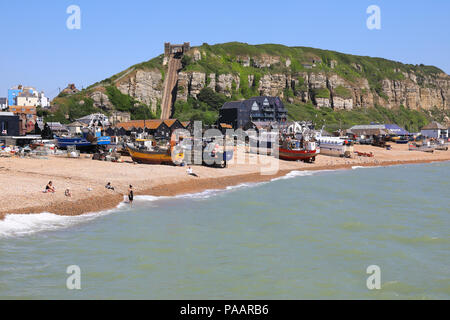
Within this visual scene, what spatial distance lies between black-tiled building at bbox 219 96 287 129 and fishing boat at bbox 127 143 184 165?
6153cm

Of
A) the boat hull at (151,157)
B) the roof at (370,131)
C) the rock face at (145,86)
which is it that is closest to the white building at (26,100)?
the rock face at (145,86)

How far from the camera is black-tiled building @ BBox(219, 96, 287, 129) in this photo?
116 metres

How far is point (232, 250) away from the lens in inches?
874

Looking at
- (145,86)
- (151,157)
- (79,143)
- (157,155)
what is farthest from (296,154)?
(145,86)

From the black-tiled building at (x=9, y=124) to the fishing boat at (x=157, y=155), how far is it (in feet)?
100

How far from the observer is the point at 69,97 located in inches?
4577

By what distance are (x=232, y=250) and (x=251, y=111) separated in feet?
325

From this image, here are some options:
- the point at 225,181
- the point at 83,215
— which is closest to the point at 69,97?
the point at 225,181

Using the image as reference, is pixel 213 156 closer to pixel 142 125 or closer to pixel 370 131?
pixel 142 125

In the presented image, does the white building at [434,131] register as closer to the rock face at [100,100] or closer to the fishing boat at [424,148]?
the fishing boat at [424,148]

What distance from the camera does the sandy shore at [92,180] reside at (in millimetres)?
28250

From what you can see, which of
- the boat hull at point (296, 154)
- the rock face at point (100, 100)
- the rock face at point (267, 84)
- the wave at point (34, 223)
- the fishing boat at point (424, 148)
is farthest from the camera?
the rock face at point (267, 84)
